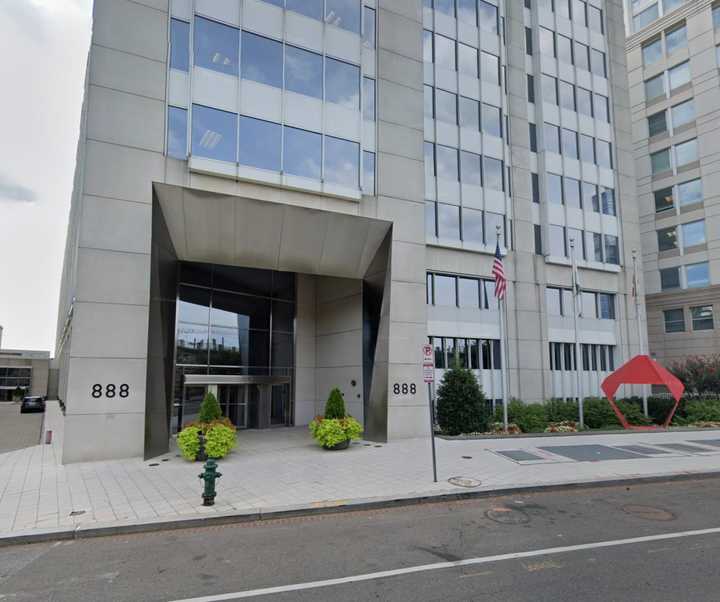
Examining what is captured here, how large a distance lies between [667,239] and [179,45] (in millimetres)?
36733

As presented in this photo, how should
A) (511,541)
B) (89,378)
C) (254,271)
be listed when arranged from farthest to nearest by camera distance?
(254,271) < (89,378) < (511,541)

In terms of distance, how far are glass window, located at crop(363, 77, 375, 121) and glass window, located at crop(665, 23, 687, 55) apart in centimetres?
3211

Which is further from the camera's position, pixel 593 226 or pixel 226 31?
pixel 593 226

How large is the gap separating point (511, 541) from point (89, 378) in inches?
462

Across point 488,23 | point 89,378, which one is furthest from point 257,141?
point 488,23

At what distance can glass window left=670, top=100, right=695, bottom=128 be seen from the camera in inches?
1430

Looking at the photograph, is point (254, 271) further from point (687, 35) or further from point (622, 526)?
point (687, 35)

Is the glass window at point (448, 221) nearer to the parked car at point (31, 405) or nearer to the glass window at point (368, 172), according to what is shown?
the glass window at point (368, 172)

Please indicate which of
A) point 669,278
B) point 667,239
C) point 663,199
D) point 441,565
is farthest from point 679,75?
point 441,565

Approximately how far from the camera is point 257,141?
1591 centimetres

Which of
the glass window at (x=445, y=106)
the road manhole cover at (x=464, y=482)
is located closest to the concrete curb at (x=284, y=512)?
the road manhole cover at (x=464, y=482)

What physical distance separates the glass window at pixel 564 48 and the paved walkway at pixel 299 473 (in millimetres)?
22055

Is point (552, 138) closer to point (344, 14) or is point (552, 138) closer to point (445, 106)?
point (445, 106)

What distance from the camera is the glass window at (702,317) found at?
3416 cm
